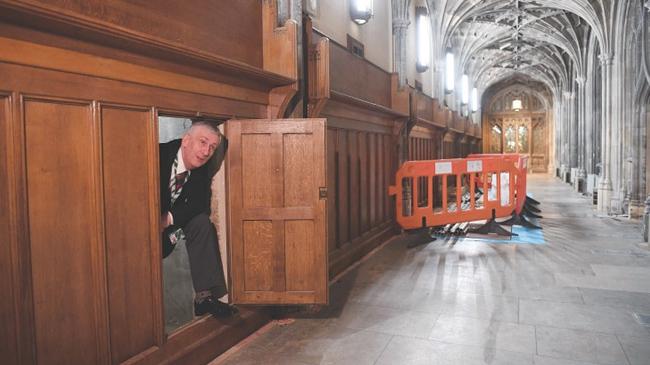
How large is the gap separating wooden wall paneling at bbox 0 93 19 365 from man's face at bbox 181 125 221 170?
4.85 feet

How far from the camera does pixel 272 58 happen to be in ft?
14.6

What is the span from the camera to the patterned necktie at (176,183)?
13.2ft

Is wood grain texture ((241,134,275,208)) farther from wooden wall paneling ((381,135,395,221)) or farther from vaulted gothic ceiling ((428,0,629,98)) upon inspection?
vaulted gothic ceiling ((428,0,629,98))

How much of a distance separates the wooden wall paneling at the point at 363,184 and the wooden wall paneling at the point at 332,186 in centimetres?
100

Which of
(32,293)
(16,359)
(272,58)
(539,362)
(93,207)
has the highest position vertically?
(272,58)

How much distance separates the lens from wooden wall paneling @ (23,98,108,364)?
2.51 metres

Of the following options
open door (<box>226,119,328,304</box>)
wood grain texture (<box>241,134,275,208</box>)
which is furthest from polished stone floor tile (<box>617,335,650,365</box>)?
wood grain texture (<box>241,134,275,208</box>)

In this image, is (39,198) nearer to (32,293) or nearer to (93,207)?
(93,207)

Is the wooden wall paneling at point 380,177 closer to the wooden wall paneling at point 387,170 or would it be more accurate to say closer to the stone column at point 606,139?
the wooden wall paneling at point 387,170

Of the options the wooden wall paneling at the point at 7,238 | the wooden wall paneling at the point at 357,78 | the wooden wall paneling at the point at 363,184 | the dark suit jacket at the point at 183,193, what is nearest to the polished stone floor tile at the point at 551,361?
the dark suit jacket at the point at 183,193

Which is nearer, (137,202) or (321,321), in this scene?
(137,202)

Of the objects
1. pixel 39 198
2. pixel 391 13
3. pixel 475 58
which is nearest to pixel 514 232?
pixel 391 13

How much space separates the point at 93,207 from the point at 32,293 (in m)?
0.57

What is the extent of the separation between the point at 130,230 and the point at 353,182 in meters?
4.44
